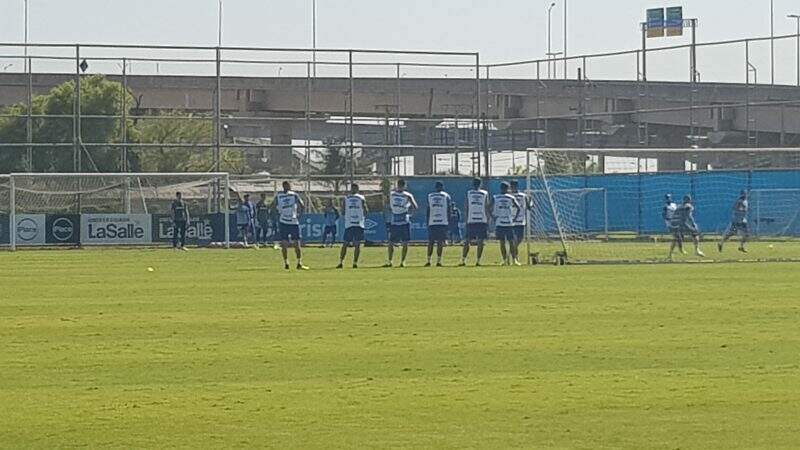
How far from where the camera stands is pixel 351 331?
55.4ft

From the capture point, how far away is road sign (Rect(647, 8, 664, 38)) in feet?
300

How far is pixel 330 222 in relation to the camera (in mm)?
53312

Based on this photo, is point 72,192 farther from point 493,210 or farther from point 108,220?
point 493,210

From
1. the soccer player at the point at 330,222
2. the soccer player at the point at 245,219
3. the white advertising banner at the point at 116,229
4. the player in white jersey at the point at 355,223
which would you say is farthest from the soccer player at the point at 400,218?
the white advertising banner at the point at 116,229

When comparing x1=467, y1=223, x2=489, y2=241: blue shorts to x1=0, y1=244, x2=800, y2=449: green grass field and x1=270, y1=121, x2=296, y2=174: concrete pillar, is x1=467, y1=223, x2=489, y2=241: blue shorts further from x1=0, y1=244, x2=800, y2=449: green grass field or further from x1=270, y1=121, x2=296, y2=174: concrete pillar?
x1=270, y1=121, x2=296, y2=174: concrete pillar

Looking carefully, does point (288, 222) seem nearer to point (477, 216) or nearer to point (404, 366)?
point (477, 216)

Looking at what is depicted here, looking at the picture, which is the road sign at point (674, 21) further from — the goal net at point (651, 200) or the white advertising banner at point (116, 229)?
the white advertising banner at point (116, 229)

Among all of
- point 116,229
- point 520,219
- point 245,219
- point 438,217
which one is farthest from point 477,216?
point 116,229

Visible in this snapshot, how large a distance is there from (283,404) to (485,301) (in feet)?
32.9

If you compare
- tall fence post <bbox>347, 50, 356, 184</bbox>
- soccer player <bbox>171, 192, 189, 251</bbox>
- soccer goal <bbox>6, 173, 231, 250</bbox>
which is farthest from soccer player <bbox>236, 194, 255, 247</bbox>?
tall fence post <bbox>347, 50, 356, 184</bbox>

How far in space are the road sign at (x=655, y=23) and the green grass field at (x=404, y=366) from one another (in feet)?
223

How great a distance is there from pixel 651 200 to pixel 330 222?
416 inches

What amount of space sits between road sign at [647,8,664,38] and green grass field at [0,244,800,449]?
223 feet

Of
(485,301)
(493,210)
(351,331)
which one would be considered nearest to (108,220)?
(493,210)
